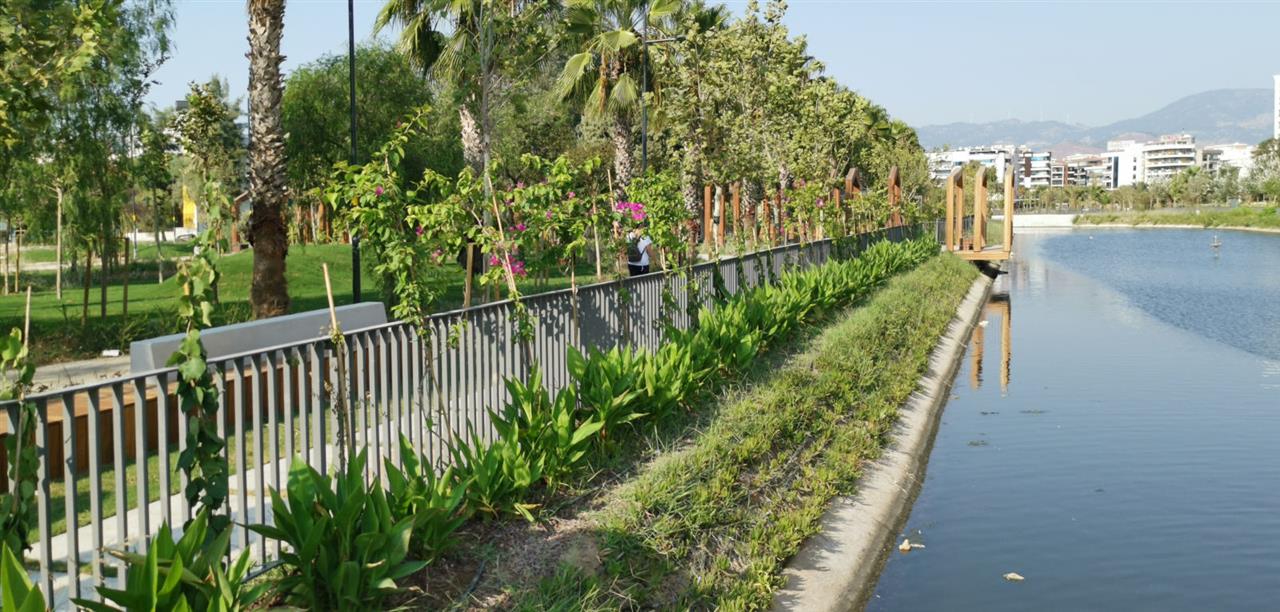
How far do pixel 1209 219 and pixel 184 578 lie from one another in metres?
121

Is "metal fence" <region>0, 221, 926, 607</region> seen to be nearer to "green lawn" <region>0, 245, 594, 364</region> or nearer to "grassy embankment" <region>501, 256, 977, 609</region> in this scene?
"green lawn" <region>0, 245, 594, 364</region>

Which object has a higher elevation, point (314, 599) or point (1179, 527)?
point (314, 599)

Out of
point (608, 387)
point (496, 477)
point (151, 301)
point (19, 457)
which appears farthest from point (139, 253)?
point (19, 457)

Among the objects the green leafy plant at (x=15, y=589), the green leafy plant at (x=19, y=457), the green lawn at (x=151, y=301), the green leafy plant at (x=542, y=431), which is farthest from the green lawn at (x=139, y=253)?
the green leafy plant at (x=15, y=589)

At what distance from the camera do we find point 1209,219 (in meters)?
113

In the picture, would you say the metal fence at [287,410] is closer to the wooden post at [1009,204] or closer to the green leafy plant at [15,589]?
the green leafy plant at [15,589]

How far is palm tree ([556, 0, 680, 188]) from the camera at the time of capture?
2880 centimetres

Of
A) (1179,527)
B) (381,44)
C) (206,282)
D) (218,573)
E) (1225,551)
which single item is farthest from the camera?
(381,44)

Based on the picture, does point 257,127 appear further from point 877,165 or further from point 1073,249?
point 1073,249

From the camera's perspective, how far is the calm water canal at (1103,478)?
345 inches

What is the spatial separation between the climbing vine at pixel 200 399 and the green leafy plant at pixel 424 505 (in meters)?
1.08

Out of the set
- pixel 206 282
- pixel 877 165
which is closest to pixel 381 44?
pixel 206 282

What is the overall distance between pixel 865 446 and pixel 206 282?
7.85 meters

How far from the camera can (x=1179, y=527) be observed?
1022 cm
